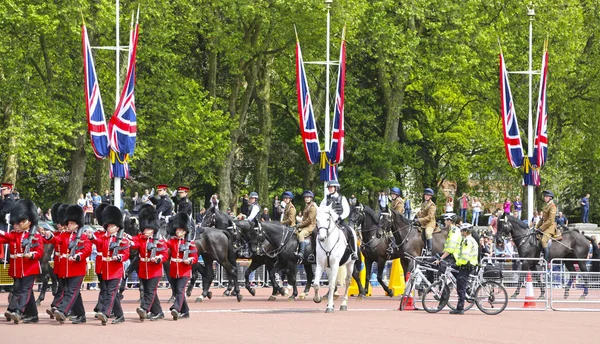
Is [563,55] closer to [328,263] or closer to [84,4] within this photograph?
[84,4]

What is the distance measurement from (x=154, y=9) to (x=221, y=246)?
19.8 meters

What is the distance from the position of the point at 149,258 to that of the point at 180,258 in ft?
2.22

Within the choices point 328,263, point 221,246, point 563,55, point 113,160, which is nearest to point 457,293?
point 328,263

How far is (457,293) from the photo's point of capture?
24031mm

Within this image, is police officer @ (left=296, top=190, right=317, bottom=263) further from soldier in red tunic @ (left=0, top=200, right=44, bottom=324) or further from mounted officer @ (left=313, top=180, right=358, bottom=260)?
soldier in red tunic @ (left=0, top=200, right=44, bottom=324)

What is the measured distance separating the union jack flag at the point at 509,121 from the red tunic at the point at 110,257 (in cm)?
2084

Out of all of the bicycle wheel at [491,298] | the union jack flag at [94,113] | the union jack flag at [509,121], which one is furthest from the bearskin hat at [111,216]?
the union jack flag at [509,121]

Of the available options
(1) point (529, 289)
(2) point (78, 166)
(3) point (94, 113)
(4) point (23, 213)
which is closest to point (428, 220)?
(1) point (529, 289)

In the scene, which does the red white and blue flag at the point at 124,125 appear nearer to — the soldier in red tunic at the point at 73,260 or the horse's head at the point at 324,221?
the horse's head at the point at 324,221

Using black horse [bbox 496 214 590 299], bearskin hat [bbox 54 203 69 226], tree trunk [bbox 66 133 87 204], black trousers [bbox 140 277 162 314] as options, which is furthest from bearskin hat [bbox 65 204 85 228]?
tree trunk [bbox 66 133 87 204]

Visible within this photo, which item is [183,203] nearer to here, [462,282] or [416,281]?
[416,281]

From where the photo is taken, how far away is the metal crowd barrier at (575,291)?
26609 millimetres

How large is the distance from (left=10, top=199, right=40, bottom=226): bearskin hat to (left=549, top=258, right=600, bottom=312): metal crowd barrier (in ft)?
38.6

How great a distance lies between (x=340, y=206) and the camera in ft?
80.0
